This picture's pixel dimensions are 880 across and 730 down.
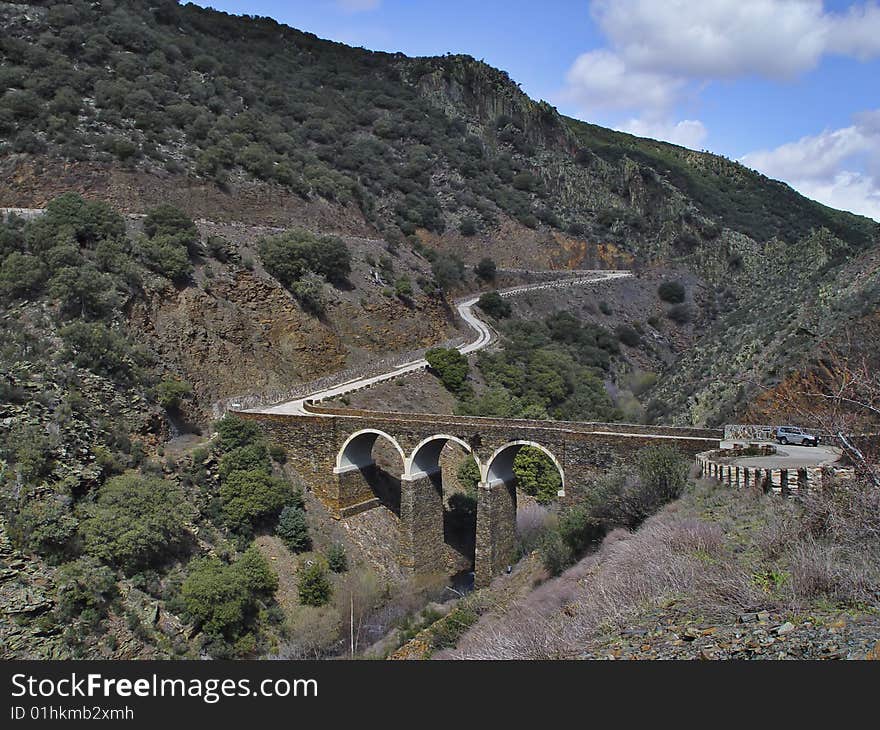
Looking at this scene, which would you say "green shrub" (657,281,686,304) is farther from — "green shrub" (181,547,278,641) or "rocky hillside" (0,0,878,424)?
"green shrub" (181,547,278,641)

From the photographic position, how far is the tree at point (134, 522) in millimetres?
19562

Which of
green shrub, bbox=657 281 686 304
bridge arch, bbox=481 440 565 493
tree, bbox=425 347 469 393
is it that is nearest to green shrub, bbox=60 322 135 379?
bridge arch, bbox=481 440 565 493

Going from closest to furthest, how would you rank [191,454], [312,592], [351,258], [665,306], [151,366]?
[312,592], [191,454], [151,366], [351,258], [665,306]

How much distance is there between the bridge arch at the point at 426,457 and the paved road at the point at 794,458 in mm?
10761

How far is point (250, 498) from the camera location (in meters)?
24.8

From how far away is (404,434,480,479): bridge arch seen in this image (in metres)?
25.7

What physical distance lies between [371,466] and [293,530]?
4.67 m

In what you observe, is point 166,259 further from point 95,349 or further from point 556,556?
point 556,556

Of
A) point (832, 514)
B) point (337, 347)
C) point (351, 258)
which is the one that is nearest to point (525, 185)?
point (351, 258)

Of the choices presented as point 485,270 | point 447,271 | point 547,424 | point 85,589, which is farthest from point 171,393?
point 485,270

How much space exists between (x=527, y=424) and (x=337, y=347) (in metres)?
16.2

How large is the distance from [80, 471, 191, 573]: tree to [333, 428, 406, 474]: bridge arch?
249 inches

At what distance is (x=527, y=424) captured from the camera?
24.7m

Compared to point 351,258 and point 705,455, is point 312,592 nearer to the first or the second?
point 705,455
